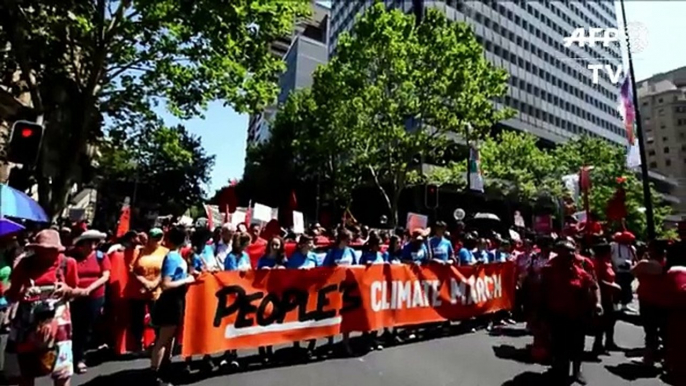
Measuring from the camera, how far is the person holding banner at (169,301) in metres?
5.54

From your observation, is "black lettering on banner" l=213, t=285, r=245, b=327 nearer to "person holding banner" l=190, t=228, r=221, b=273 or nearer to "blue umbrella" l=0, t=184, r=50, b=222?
"person holding banner" l=190, t=228, r=221, b=273

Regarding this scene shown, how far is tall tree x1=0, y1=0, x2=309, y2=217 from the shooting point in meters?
14.7

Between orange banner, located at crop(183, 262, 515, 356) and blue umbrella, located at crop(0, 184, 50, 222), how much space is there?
2894 mm

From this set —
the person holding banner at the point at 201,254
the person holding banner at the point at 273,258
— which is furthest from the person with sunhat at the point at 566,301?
the person holding banner at the point at 201,254

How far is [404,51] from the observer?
92.0 feet

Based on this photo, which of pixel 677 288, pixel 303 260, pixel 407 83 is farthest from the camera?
pixel 407 83

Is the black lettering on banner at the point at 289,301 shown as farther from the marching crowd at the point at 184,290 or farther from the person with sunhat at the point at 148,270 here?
the person with sunhat at the point at 148,270

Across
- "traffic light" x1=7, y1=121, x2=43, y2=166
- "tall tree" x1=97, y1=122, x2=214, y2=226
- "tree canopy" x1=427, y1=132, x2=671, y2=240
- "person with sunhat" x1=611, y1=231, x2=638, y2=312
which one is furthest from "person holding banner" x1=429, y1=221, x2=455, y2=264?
"tall tree" x1=97, y1=122, x2=214, y2=226

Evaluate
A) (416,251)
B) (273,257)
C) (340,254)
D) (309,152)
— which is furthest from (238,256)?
(309,152)

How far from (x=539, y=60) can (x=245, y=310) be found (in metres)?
76.5

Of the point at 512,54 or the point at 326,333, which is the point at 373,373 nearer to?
the point at 326,333

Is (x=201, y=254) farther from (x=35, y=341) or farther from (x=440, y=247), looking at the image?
(x=440, y=247)

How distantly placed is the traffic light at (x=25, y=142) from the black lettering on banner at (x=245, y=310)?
11.9ft

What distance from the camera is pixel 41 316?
4020 millimetres
